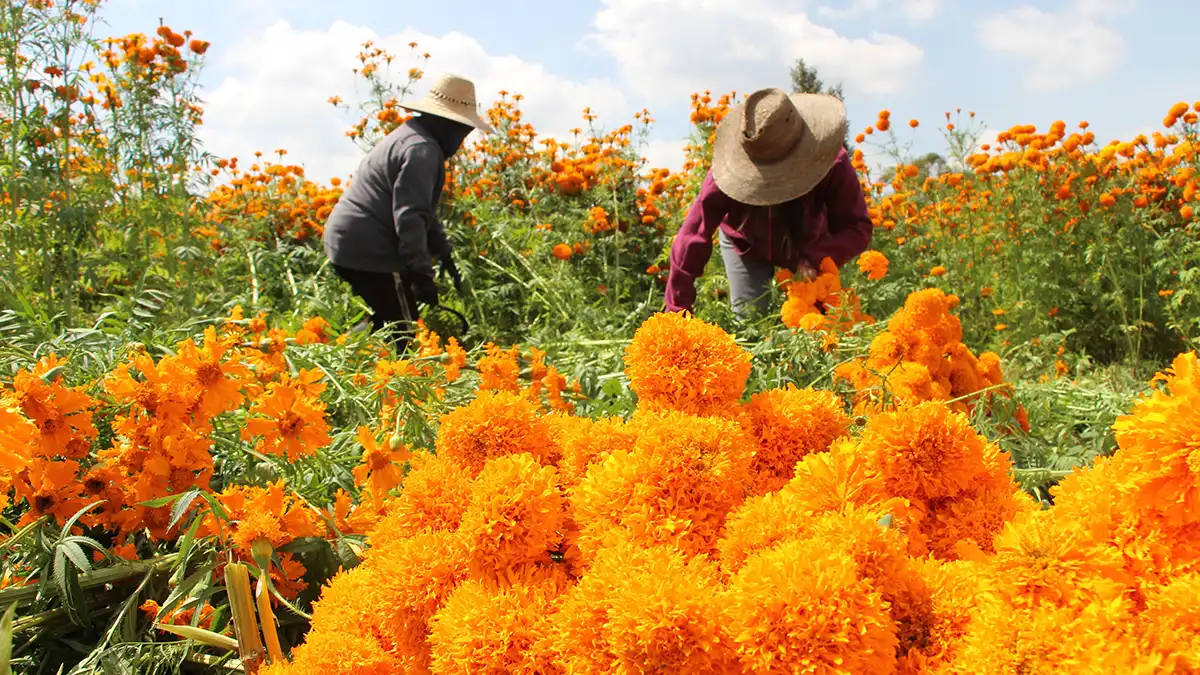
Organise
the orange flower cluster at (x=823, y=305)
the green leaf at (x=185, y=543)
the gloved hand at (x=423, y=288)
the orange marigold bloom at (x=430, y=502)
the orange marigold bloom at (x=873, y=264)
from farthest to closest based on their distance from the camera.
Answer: the gloved hand at (x=423, y=288)
the orange marigold bloom at (x=873, y=264)
the orange flower cluster at (x=823, y=305)
the green leaf at (x=185, y=543)
the orange marigold bloom at (x=430, y=502)

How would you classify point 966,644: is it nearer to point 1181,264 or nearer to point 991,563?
point 991,563

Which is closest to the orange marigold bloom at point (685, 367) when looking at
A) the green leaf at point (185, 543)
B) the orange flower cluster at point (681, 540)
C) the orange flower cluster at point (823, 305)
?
the orange flower cluster at point (681, 540)

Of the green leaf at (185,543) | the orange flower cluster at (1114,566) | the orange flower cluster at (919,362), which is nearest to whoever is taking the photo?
the orange flower cluster at (1114,566)

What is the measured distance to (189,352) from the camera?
54.6 inches

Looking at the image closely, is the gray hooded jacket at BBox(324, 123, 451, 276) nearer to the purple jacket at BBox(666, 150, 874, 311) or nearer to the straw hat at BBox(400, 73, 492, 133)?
the straw hat at BBox(400, 73, 492, 133)

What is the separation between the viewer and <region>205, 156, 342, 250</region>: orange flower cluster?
745 cm

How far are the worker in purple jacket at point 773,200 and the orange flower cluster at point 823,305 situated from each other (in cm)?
93

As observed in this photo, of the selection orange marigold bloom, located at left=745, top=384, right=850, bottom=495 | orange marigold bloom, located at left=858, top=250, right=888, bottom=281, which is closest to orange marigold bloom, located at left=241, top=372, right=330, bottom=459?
orange marigold bloom, located at left=745, top=384, right=850, bottom=495

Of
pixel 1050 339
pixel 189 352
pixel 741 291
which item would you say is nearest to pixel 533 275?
pixel 741 291

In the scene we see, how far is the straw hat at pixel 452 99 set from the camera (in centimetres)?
501

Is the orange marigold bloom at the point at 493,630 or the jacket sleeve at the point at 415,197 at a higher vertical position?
the jacket sleeve at the point at 415,197

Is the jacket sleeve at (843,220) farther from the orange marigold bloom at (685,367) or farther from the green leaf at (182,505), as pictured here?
the green leaf at (182,505)

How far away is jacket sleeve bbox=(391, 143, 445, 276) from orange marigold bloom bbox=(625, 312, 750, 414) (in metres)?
4.10

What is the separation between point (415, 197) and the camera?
4.88 metres
